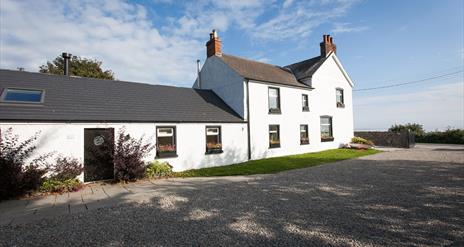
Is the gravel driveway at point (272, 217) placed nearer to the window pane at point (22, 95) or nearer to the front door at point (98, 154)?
the front door at point (98, 154)

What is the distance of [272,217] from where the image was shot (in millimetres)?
6191

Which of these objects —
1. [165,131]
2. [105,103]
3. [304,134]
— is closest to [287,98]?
[304,134]

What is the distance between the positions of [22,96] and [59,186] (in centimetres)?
467

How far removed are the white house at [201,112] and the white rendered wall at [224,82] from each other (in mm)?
69

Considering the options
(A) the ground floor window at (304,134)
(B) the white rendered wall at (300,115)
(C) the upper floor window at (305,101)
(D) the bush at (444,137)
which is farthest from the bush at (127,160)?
(D) the bush at (444,137)

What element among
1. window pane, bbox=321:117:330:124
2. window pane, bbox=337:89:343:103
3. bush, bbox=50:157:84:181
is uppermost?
window pane, bbox=337:89:343:103

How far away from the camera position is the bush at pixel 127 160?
431 inches

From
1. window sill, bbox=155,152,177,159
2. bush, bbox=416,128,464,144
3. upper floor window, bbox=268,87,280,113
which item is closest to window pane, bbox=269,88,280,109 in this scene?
upper floor window, bbox=268,87,280,113

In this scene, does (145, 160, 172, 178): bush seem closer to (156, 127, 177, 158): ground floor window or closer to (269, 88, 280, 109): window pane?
(156, 127, 177, 158): ground floor window

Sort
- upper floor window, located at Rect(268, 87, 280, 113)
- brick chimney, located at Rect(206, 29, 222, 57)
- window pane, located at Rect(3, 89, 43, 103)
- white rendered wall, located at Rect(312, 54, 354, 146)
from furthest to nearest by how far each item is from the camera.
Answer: white rendered wall, located at Rect(312, 54, 354, 146) < brick chimney, located at Rect(206, 29, 222, 57) < upper floor window, located at Rect(268, 87, 280, 113) < window pane, located at Rect(3, 89, 43, 103)

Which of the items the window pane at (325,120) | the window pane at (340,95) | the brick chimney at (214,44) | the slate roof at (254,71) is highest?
the brick chimney at (214,44)

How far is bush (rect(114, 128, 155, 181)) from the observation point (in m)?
10.9

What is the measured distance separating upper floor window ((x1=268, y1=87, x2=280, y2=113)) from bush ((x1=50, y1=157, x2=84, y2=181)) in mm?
12414

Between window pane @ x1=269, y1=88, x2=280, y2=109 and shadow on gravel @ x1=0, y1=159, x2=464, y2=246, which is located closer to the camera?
shadow on gravel @ x1=0, y1=159, x2=464, y2=246
